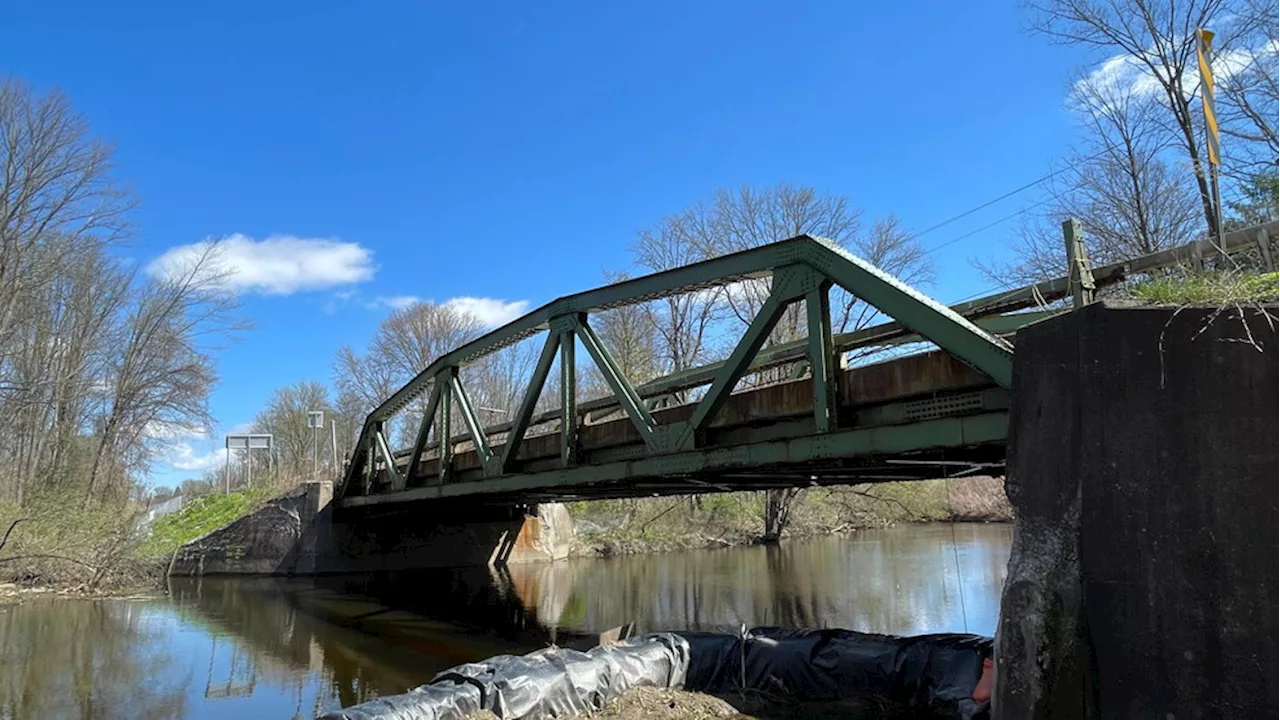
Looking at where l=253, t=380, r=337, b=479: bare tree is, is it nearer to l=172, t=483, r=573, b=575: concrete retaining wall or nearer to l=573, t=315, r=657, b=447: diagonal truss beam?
l=172, t=483, r=573, b=575: concrete retaining wall

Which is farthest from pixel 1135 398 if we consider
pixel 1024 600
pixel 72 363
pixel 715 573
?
pixel 72 363

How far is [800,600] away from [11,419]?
83.9ft

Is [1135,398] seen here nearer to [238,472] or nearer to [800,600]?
[800,600]

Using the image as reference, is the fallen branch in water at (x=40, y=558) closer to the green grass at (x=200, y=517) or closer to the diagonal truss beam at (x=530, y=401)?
the green grass at (x=200, y=517)

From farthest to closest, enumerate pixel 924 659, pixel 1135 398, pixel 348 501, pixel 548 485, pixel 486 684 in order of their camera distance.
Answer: pixel 348 501
pixel 548 485
pixel 924 659
pixel 486 684
pixel 1135 398

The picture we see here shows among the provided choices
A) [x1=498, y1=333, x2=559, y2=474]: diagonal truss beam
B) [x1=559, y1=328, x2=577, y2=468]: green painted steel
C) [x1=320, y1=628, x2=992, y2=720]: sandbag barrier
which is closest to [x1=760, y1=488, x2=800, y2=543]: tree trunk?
[x1=498, y1=333, x2=559, y2=474]: diagonal truss beam

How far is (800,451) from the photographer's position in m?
7.62

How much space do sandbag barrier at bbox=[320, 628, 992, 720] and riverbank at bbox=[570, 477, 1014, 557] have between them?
2212cm

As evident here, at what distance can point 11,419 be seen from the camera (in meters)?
25.8

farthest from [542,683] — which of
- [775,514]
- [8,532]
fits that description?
[775,514]

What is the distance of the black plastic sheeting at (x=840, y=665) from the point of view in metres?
7.73

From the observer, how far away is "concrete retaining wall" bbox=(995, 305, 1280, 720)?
407 centimetres

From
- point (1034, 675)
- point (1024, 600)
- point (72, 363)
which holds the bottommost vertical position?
point (1034, 675)

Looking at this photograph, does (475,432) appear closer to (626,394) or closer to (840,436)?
(626,394)
